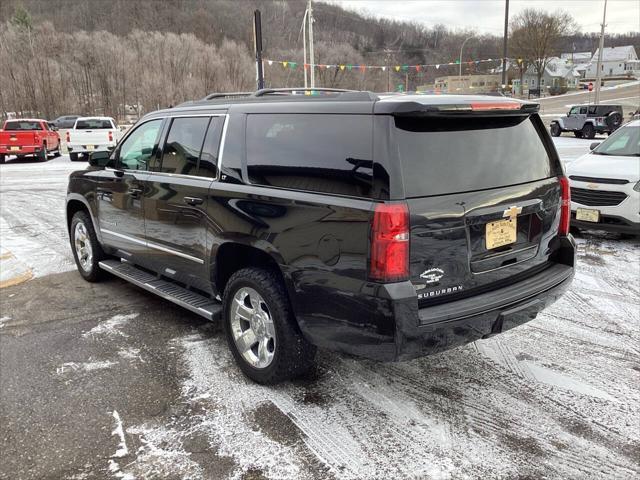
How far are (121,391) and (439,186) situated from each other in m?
2.46

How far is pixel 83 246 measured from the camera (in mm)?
6051

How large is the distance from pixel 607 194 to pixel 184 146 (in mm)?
5588

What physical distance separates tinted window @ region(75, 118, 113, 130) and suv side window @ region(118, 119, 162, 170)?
18.1 metres

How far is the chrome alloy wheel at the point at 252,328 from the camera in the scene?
3.55 m

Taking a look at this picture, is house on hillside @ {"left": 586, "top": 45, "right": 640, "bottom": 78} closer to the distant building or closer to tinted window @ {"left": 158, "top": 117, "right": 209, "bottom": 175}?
the distant building

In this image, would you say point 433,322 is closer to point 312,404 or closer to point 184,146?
point 312,404

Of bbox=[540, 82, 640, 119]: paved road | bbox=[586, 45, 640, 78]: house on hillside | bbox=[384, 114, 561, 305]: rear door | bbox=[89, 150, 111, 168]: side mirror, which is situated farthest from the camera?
bbox=[586, 45, 640, 78]: house on hillside

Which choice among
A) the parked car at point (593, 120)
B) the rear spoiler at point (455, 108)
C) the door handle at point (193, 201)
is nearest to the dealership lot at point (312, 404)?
the door handle at point (193, 201)

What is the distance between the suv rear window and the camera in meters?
2.90

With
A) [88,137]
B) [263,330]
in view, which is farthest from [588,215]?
[88,137]

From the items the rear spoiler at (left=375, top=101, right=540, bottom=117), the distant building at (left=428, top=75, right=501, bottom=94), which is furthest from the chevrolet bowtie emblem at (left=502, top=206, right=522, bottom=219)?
the distant building at (left=428, top=75, right=501, bottom=94)

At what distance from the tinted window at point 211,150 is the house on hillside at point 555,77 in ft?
279

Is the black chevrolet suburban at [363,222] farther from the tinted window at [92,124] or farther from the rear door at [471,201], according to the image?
the tinted window at [92,124]

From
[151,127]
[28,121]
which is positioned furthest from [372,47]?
[151,127]
